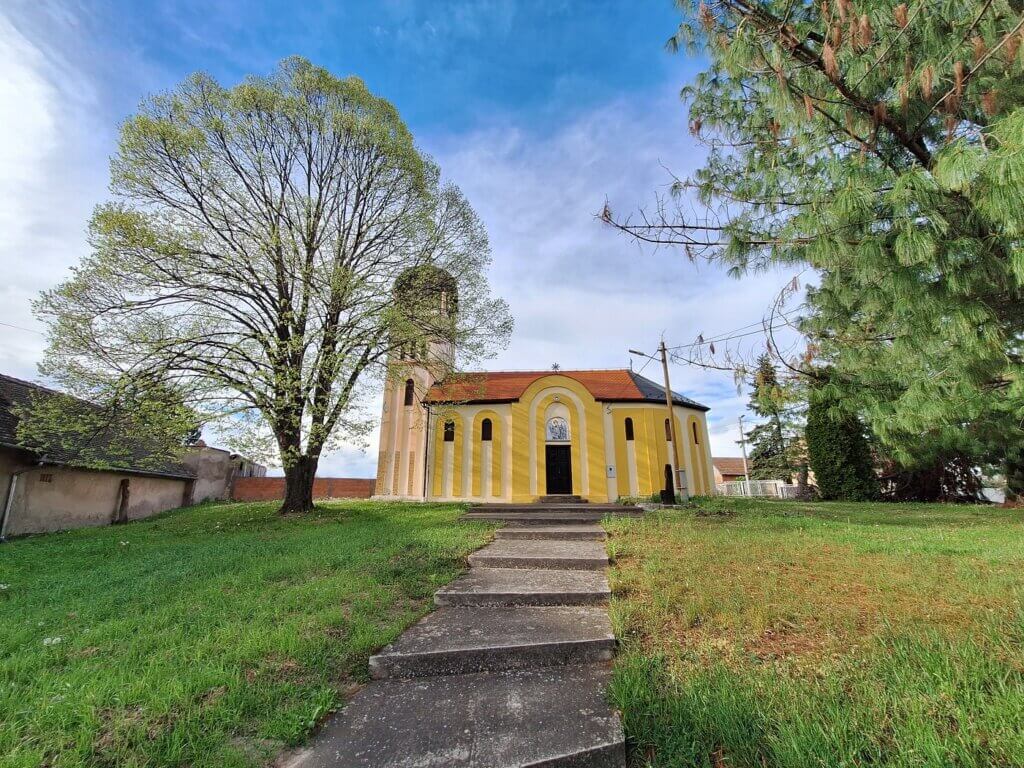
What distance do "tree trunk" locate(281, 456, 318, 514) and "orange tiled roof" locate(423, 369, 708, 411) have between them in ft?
20.0

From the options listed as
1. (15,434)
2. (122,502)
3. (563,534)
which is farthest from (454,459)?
(15,434)

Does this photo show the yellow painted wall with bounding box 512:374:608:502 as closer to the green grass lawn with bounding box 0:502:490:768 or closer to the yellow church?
the yellow church

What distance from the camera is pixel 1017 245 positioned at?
3719mm

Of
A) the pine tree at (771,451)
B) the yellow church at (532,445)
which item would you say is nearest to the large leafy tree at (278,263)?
the yellow church at (532,445)

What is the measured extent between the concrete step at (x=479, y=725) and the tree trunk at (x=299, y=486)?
1109 cm

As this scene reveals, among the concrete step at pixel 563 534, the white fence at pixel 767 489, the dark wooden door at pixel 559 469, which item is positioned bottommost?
the concrete step at pixel 563 534

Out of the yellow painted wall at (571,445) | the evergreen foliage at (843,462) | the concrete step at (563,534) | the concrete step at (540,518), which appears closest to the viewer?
the concrete step at (563,534)

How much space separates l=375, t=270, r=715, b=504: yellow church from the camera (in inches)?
733

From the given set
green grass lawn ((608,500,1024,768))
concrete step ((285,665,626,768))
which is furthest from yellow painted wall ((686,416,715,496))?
concrete step ((285,665,626,768))

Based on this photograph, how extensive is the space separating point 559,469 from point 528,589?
15.1m

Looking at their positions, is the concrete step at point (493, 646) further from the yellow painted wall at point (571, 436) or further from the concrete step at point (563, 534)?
the yellow painted wall at point (571, 436)

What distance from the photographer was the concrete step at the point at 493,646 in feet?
9.78

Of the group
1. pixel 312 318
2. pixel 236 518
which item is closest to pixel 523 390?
pixel 312 318

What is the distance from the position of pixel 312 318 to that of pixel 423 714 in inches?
461
